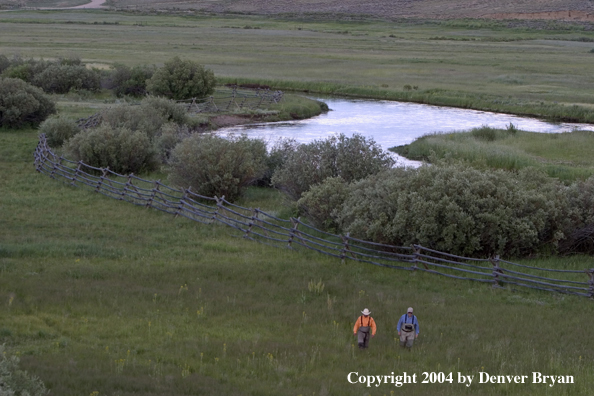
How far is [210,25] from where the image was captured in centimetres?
12462

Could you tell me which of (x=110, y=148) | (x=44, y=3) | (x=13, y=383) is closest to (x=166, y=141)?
(x=110, y=148)

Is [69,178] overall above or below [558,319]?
below

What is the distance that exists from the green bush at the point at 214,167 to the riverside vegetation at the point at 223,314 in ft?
8.26

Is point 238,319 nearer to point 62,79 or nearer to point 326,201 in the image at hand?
point 326,201

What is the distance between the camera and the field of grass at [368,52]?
5403 cm

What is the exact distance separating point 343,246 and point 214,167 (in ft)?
27.0

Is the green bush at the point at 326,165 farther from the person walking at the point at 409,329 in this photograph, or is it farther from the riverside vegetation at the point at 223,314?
the person walking at the point at 409,329

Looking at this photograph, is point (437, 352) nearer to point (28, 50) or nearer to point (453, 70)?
point (453, 70)

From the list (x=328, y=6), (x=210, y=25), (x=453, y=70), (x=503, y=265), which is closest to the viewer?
(x=503, y=265)

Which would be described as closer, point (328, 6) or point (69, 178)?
point (69, 178)

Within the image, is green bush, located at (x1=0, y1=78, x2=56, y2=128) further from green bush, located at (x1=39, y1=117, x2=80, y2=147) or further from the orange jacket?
the orange jacket

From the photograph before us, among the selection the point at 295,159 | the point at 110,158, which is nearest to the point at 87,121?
the point at 110,158

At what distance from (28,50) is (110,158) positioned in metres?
54.9

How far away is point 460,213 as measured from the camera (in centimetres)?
1727
